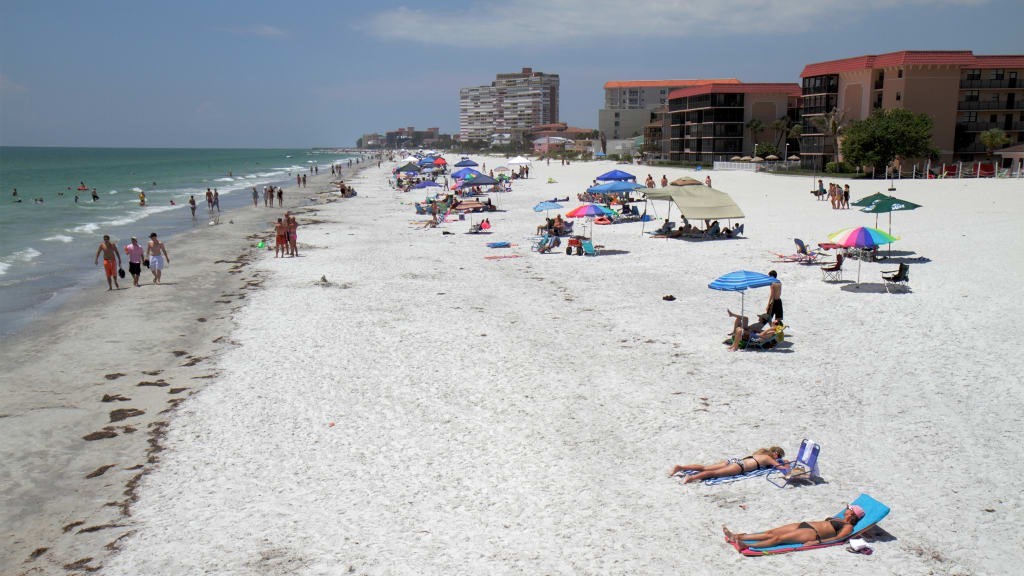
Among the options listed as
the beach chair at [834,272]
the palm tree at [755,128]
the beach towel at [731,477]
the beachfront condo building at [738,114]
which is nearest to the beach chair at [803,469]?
the beach towel at [731,477]

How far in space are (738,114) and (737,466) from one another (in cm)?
6647

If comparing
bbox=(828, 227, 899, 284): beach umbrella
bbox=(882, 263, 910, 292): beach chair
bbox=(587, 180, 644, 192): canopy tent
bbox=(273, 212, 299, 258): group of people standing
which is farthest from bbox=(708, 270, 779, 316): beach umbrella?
bbox=(273, 212, 299, 258): group of people standing

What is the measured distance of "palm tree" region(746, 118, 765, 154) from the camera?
67.2 meters

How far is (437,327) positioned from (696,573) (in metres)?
8.73

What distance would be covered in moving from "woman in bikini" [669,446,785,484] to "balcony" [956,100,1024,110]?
175 feet

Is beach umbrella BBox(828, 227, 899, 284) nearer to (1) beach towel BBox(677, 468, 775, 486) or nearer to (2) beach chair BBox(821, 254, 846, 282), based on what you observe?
(2) beach chair BBox(821, 254, 846, 282)

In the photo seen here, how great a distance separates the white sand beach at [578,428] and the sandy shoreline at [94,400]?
279 millimetres

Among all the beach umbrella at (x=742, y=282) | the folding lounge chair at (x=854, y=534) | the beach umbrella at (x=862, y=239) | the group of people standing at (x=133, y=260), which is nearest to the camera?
the folding lounge chair at (x=854, y=534)

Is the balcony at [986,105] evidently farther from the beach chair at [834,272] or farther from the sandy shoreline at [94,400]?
the sandy shoreline at [94,400]

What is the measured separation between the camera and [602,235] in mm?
25375

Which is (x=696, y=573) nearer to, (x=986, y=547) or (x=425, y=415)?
(x=986, y=547)

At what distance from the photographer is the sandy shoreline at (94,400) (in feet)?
23.1

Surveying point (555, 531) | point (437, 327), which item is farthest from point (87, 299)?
point (555, 531)

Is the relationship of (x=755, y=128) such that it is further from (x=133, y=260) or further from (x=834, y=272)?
(x=133, y=260)
